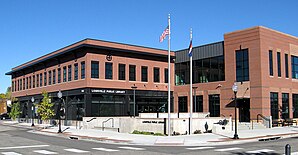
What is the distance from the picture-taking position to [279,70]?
42.8 meters

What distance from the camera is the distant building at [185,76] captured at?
4088cm

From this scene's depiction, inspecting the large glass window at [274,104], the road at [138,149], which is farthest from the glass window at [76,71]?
the large glass window at [274,104]

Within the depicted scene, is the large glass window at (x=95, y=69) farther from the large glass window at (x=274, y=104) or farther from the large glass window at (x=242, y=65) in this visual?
the large glass window at (x=274, y=104)

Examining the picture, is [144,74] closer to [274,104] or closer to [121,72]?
[121,72]

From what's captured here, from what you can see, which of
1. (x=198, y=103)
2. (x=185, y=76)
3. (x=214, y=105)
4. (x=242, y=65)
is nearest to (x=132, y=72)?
(x=185, y=76)

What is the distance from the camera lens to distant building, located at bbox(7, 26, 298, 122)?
40.9 meters

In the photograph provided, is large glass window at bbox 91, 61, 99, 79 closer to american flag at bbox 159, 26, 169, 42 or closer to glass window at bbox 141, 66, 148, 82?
glass window at bbox 141, 66, 148, 82

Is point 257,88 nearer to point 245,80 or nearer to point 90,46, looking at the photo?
point 245,80

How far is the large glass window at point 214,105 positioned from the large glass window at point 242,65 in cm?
419

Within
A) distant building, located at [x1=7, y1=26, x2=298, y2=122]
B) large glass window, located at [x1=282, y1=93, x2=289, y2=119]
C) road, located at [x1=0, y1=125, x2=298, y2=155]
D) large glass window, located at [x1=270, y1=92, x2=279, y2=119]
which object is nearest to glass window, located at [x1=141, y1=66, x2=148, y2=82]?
distant building, located at [x1=7, y1=26, x2=298, y2=122]

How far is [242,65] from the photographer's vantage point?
139 ft

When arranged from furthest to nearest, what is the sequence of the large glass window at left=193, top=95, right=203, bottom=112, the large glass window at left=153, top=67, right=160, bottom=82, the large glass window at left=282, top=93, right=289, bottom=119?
the large glass window at left=153, top=67, right=160, bottom=82
the large glass window at left=193, top=95, right=203, bottom=112
the large glass window at left=282, top=93, right=289, bottom=119

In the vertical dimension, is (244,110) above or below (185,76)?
below

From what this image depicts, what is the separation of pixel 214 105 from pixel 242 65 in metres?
6.70
